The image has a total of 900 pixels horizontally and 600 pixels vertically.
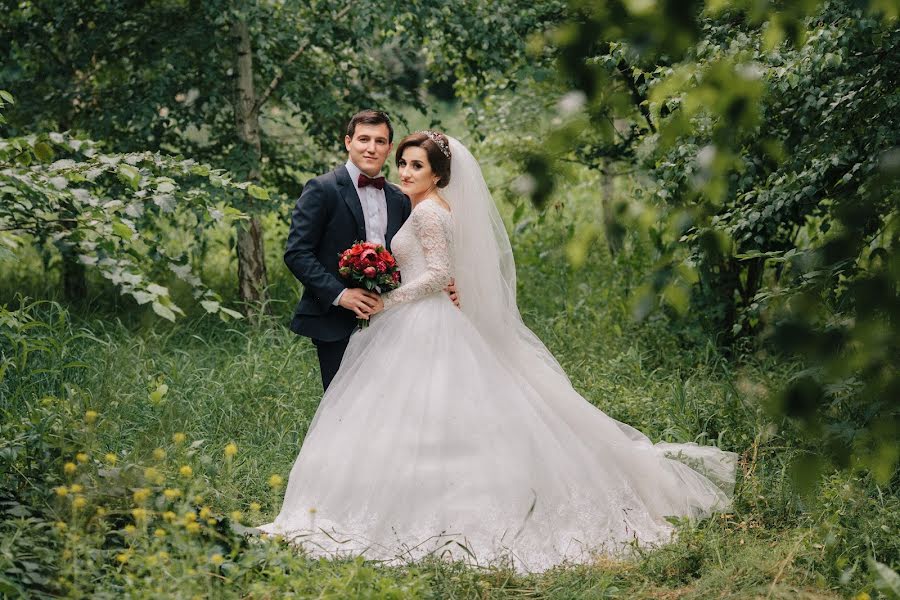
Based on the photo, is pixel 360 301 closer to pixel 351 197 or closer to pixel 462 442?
pixel 351 197

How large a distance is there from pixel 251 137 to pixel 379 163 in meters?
2.92

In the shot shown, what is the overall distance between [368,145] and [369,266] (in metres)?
0.61

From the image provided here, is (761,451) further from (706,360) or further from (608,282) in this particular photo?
(608,282)

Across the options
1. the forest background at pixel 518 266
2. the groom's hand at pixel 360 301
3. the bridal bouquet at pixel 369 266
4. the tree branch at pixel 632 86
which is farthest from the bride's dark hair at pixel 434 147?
the tree branch at pixel 632 86

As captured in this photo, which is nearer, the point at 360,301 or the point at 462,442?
the point at 462,442

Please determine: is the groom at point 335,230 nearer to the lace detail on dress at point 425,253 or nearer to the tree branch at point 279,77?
the lace detail on dress at point 425,253

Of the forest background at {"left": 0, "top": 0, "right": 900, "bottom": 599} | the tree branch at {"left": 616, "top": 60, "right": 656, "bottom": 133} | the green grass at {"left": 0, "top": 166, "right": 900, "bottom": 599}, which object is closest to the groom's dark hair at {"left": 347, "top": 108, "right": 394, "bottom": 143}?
the forest background at {"left": 0, "top": 0, "right": 900, "bottom": 599}

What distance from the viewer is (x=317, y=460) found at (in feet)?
13.9

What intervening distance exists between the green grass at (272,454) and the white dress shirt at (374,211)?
2.82ft

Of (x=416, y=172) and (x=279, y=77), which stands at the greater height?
(x=279, y=77)

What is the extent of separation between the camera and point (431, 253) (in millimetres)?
4359

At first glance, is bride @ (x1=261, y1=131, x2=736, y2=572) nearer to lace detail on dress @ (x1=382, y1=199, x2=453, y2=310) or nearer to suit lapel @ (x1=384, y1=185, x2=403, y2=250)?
lace detail on dress @ (x1=382, y1=199, x2=453, y2=310)

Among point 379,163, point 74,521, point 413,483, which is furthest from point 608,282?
point 74,521

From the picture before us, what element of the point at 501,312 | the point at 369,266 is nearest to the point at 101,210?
the point at 369,266
